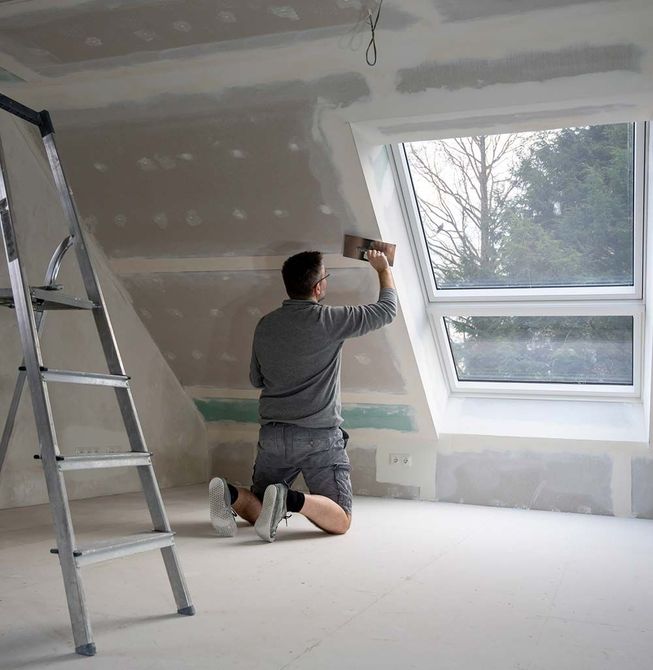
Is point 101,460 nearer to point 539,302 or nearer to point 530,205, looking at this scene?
point 530,205

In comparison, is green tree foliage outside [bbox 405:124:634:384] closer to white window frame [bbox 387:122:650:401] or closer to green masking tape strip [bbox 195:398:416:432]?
white window frame [bbox 387:122:650:401]

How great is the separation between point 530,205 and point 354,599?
208 centimetres

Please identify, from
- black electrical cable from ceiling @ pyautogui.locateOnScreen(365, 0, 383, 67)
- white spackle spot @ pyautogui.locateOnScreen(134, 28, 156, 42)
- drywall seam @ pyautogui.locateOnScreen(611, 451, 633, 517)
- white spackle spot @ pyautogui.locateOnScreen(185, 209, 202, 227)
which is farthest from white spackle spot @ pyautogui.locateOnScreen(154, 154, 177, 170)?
drywall seam @ pyautogui.locateOnScreen(611, 451, 633, 517)

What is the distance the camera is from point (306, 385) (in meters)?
3.37

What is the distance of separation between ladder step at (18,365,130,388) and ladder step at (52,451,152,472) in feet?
0.61

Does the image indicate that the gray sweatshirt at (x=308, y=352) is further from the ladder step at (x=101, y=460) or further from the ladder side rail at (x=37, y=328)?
the ladder step at (x=101, y=460)

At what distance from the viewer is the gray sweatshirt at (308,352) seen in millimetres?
3301

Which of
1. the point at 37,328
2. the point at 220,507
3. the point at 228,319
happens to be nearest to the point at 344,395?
the point at 228,319

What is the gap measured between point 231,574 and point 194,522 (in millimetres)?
981

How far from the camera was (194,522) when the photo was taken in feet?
11.4

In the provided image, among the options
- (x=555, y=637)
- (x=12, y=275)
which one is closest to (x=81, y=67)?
(x=12, y=275)

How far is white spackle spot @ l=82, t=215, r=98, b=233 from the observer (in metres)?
3.92

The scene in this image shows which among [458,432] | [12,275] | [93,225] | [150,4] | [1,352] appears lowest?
[458,432]

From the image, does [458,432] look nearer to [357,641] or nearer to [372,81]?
[372,81]
